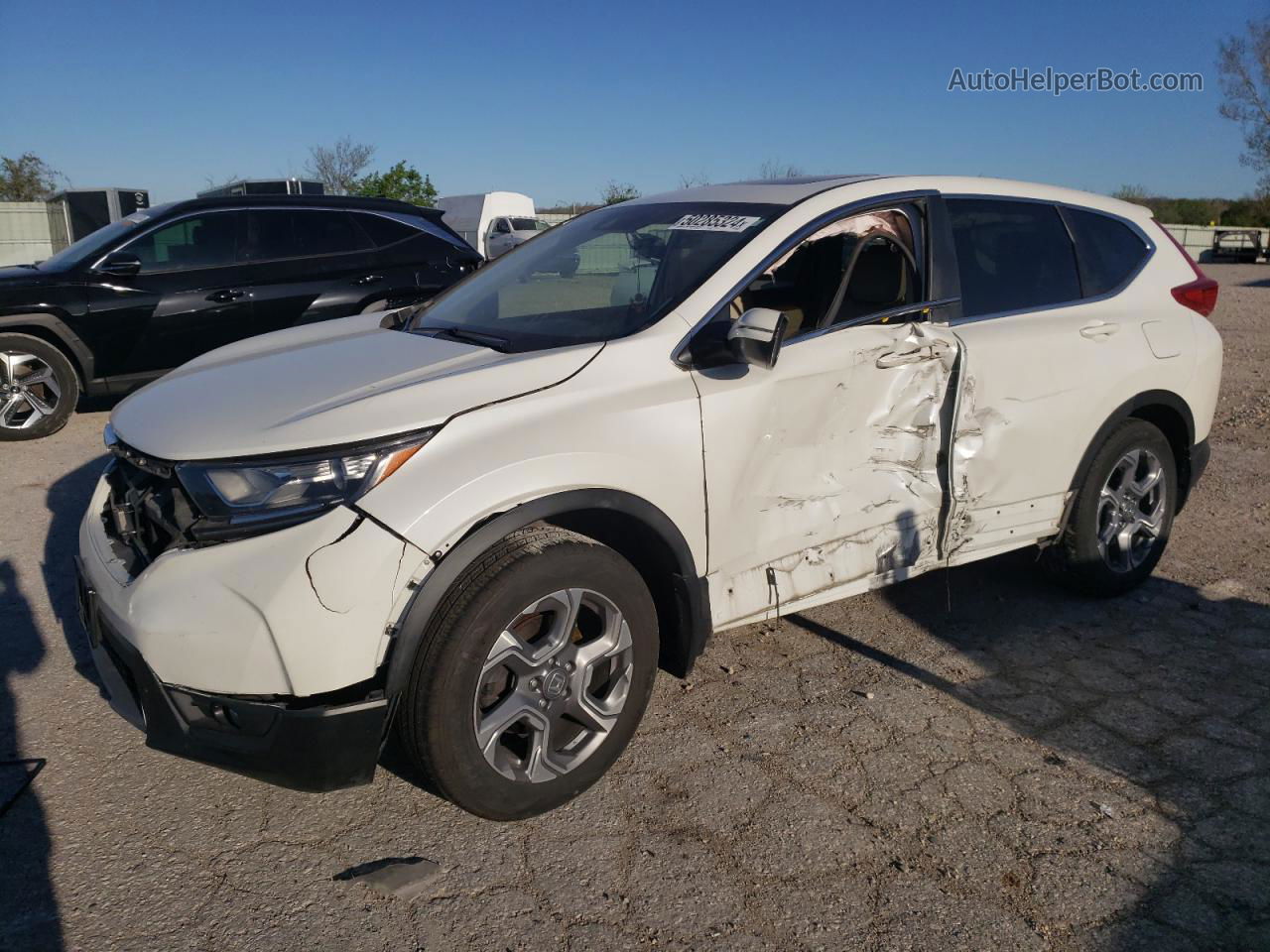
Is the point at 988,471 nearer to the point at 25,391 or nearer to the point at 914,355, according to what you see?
the point at 914,355

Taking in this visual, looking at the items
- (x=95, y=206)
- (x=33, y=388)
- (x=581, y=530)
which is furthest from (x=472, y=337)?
(x=95, y=206)

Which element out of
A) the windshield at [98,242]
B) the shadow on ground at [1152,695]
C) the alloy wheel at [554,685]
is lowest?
the shadow on ground at [1152,695]

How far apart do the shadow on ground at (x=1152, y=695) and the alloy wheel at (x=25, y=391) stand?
619 cm

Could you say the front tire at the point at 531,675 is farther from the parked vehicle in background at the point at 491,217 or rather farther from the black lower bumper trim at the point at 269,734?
the parked vehicle in background at the point at 491,217

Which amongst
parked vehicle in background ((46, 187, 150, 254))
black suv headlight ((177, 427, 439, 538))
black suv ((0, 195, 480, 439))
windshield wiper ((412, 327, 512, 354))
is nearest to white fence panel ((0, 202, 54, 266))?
parked vehicle in background ((46, 187, 150, 254))

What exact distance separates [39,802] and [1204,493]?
250 inches

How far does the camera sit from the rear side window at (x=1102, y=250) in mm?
4285

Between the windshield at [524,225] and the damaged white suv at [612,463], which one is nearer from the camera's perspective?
the damaged white suv at [612,463]

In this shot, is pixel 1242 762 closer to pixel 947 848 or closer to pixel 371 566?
pixel 947 848

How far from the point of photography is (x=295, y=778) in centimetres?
249

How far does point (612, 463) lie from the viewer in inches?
113

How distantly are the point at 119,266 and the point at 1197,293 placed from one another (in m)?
7.27

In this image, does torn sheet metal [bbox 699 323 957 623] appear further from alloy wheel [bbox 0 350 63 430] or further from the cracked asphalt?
alloy wheel [bbox 0 350 63 430]

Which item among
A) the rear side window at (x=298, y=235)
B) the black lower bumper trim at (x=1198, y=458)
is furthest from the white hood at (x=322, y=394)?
the rear side window at (x=298, y=235)
